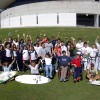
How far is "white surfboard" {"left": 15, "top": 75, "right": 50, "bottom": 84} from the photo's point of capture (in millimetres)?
18484

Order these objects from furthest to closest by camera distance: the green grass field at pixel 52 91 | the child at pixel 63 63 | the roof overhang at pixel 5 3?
the roof overhang at pixel 5 3
the child at pixel 63 63
the green grass field at pixel 52 91

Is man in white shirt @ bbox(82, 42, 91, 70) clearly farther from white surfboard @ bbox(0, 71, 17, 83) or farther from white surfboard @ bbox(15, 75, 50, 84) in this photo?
white surfboard @ bbox(0, 71, 17, 83)

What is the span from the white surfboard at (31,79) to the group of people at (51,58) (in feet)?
2.62

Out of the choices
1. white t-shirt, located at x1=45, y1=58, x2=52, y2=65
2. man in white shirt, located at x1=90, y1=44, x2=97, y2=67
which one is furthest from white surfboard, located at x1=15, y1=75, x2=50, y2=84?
man in white shirt, located at x1=90, y1=44, x2=97, y2=67

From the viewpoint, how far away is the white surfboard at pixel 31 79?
18.5m

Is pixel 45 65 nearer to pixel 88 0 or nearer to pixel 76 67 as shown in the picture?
pixel 76 67

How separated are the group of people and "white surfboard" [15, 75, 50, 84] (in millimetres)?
800

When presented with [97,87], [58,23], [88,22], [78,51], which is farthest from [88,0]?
[97,87]

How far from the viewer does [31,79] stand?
1858 centimetres

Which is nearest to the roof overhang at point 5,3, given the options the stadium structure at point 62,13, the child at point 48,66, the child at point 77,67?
the stadium structure at point 62,13

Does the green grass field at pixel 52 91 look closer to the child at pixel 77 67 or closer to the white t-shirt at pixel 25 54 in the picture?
the child at pixel 77 67

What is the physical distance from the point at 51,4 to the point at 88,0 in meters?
6.89

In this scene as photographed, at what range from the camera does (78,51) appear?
848 inches

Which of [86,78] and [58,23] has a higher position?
[58,23]
